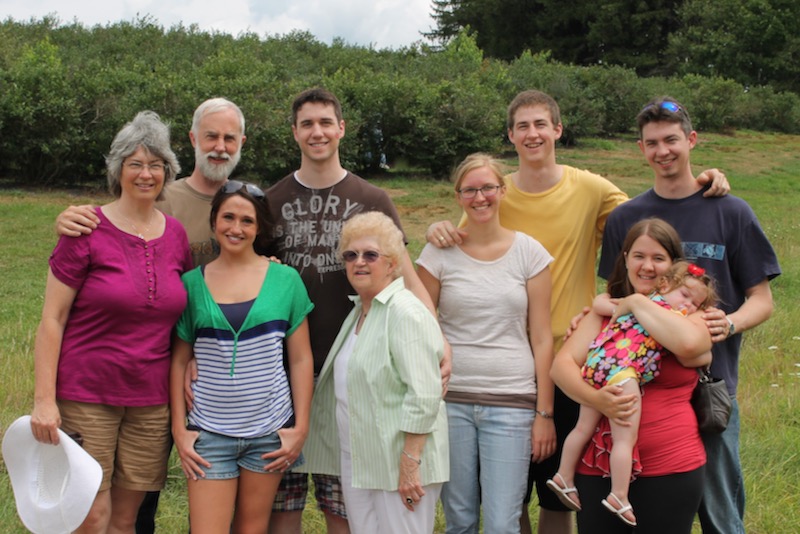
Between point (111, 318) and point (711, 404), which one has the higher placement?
point (111, 318)

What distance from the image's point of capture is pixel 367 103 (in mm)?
17594

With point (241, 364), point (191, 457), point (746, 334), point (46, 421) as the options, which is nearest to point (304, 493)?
point (191, 457)

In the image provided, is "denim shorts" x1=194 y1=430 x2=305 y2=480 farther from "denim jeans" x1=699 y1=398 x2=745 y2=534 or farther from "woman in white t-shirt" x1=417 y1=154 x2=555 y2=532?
"denim jeans" x1=699 y1=398 x2=745 y2=534

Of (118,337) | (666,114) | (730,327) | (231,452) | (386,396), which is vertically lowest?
(231,452)

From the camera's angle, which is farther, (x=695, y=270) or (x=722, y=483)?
(x=722, y=483)

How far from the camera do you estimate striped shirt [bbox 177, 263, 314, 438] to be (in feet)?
11.4

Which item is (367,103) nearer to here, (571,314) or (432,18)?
(571,314)

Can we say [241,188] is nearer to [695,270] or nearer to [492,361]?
[492,361]

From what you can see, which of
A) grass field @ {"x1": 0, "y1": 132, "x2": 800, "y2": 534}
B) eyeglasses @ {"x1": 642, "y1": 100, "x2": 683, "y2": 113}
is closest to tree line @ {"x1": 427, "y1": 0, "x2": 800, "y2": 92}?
grass field @ {"x1": 0, "y1": 132, "x2": 800, "y2": 534}

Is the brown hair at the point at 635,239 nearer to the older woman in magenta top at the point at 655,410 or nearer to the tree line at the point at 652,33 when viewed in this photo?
the older woman in magenta top at the point at 655,410

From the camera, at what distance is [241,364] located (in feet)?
11.4

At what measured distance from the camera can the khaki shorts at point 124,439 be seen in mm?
3441

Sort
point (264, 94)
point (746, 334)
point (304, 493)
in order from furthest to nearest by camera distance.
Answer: point (264, 94) < point (746, 334) < point (304, 493)

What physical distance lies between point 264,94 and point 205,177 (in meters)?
12.3
